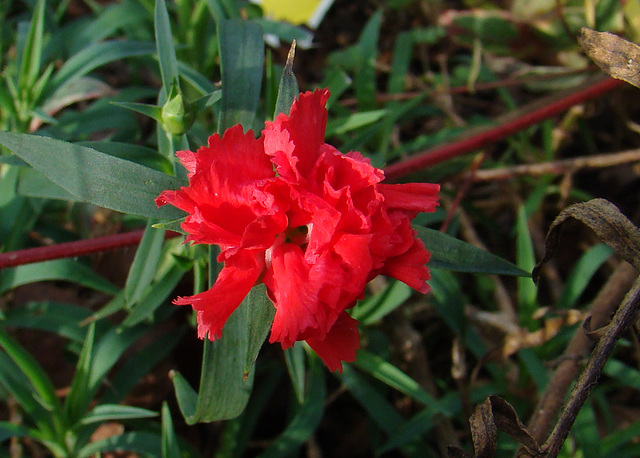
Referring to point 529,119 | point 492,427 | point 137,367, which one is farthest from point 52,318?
point 529,119

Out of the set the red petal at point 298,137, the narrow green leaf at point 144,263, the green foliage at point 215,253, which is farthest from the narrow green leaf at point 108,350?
the red petal at point 298,137

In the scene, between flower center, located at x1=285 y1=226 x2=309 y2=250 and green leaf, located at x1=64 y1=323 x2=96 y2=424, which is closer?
flower center, located at x1=285 y1=226 x2=309 y2=250

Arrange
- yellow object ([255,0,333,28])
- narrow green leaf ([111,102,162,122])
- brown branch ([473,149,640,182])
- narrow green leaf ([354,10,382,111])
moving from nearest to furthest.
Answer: narrow green leaf ([111,102,162,122]) < yellow object ([255,0,333,28]) < brown branch ([473,149,640,182]) < narrow green leaf ([354,10,382,111])

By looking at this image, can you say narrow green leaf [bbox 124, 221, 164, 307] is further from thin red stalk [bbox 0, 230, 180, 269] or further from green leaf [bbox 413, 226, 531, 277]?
green leaf [bbox 413, 226, 531, 277]

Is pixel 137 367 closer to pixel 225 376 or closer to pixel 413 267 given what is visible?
pixel 225 376

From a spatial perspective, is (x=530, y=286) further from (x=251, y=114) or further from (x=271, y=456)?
(x=251, y=114)

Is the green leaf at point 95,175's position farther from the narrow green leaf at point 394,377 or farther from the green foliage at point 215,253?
the narrow green leaf at point 394,377

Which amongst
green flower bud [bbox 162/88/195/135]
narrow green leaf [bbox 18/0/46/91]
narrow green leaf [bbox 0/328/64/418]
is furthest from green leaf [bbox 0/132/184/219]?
narrow green leaf [bbox 18/0/46/91]

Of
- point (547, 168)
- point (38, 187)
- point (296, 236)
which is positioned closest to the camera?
point (296, 236)
